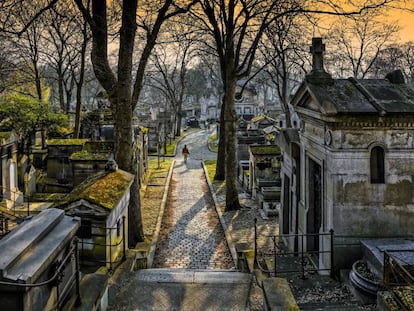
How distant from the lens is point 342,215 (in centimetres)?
749

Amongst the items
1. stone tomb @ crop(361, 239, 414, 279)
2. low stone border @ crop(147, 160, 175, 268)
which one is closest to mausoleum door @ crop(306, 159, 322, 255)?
stone tomb @ crop(361, 239, 414, 279)

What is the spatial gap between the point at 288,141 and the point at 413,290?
5.65 meters

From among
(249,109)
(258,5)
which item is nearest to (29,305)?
(258,5)

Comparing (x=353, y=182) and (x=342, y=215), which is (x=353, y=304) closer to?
(x=342, y=215)

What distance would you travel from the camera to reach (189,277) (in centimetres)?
798

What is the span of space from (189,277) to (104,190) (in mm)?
2229

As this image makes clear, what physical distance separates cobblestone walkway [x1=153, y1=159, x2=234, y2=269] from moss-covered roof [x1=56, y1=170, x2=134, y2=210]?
10.5 feet

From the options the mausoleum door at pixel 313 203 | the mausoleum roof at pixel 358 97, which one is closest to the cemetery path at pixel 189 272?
the mausoleum door at pixel 313 203

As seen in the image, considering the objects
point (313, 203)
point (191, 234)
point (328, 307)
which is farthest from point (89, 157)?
point (328, 307)

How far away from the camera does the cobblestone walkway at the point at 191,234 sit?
11073mm

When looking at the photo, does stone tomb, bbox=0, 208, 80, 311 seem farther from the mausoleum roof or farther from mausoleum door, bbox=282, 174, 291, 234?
mausoleum door, bbox=282, 174, 291, 234

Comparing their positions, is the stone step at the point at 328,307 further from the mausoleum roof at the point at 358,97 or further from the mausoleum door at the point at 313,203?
the mausoleum roof at the point at 358,97

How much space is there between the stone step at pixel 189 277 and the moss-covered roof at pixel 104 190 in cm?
151

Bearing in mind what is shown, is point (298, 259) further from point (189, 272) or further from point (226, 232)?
point (226, 232)
